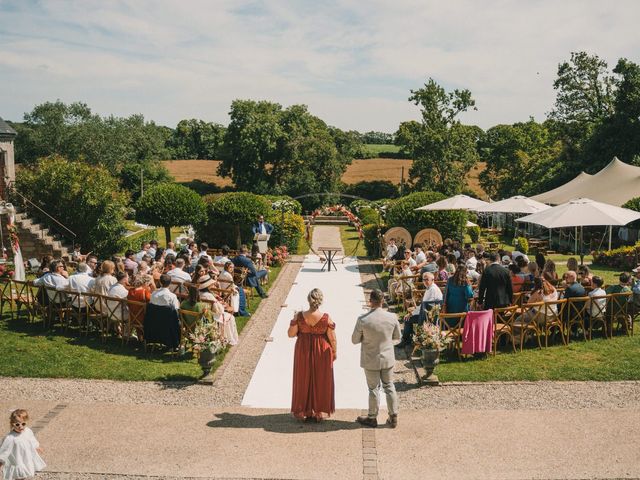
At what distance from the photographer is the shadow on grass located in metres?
8.00

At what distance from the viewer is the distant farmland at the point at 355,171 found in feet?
218

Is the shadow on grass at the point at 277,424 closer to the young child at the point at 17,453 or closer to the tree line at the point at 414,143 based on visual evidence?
the young child at the point at 17,453

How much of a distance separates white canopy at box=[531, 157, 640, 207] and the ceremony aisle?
40.1 ft

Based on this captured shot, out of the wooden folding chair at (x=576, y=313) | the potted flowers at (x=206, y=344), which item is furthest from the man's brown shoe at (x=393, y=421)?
the wooden folding chair at (x=576, y=313)

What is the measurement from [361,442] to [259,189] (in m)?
49.8

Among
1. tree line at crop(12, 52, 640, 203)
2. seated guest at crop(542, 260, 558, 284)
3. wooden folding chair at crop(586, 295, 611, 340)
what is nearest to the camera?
wooden folding chair at crop(586, 295, 611, 340)

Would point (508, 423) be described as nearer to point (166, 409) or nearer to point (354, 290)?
point (166, 409)

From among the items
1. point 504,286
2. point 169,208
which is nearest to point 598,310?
point 504,286

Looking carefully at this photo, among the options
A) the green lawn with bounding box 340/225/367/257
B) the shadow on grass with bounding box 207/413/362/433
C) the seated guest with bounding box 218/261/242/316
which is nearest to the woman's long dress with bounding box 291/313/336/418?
the shadow on grass with bounding box 207/413/362/433

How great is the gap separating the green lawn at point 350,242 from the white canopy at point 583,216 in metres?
9.02

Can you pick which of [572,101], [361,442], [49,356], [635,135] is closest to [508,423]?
[361,442]

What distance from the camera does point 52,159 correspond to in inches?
942

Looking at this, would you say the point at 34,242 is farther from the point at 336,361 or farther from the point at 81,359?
the point at 336,361

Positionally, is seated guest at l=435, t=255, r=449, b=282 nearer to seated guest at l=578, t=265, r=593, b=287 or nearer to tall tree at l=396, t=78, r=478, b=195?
seated guest at l=578, t=265, r=593, b=287
